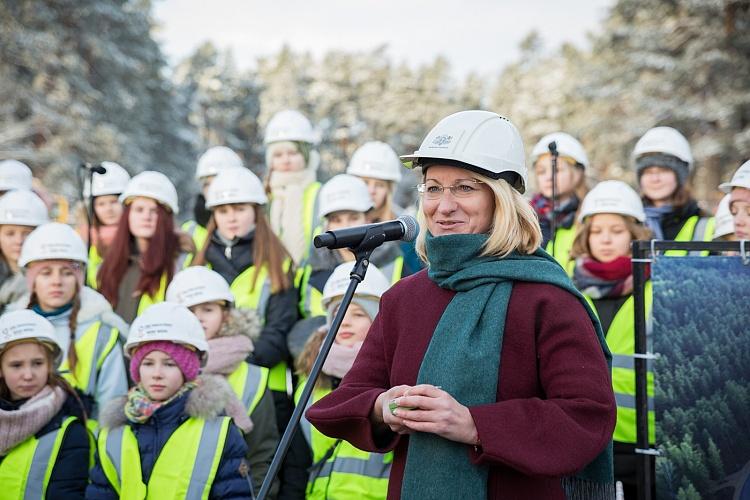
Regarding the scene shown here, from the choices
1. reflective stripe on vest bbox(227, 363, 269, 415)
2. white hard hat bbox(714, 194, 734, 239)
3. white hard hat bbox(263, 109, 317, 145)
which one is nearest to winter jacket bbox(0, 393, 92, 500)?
reflective stripe on vest bbox(227, 363, 269, 415)

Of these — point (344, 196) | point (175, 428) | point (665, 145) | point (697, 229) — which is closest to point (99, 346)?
point (175, 428)

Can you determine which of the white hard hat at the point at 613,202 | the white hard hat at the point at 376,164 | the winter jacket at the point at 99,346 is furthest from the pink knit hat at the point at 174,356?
the white hard hat at the point at 376,164

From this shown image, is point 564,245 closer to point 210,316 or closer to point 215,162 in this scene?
point 210,316

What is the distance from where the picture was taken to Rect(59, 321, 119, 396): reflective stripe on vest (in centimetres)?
543

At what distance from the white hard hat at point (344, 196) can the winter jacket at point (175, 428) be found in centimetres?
217

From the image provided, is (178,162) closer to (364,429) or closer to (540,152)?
(540,152)

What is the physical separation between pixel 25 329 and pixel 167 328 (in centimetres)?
90

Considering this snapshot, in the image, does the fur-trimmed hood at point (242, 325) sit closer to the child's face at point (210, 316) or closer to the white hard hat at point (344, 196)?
the child's face at point (210, 316)

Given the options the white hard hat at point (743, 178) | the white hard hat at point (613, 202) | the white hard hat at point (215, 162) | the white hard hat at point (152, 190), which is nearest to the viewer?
the white hard hat at point (743, 178)

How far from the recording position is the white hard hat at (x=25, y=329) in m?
4.89

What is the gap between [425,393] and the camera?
97.0 inches

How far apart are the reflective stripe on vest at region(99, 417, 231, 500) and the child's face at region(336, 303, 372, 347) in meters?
0.99

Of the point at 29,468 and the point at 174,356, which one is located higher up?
the point at 174,356

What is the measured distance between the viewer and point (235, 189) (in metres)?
6.55
